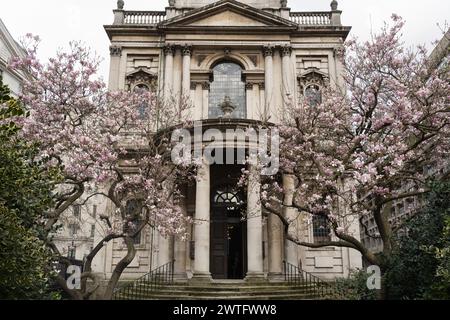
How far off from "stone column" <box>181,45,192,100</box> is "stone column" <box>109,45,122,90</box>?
10.8ft

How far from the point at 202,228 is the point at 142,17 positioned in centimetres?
1269

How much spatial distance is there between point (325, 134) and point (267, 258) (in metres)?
6.33

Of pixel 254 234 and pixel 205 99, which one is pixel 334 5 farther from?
pixel 254 234

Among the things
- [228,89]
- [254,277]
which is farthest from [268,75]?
[254,277]

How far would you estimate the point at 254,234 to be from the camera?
51.0 feet

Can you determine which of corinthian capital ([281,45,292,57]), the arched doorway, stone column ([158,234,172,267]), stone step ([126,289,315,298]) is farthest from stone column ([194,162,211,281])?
corinthian capital ([281,45,292,57])

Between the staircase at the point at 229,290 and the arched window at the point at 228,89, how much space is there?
856 cm

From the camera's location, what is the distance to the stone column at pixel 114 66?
2111 centimetres

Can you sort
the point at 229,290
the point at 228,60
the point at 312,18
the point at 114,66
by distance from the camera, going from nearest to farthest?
1. the point at 229,290
2. the point at 114,66
3. the point at 228,60
4. the point at 312,18

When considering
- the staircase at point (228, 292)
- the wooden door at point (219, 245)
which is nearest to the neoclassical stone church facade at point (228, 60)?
the wooden door at point (219, 245)

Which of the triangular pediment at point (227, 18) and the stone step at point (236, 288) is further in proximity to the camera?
the triangular pediment at point (227, 18)

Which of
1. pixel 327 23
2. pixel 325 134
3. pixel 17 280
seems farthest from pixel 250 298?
pixel 327 23

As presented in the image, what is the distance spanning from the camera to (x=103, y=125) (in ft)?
46.4

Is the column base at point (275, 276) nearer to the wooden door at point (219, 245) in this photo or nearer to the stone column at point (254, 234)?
the stone column at point (254, 234)
